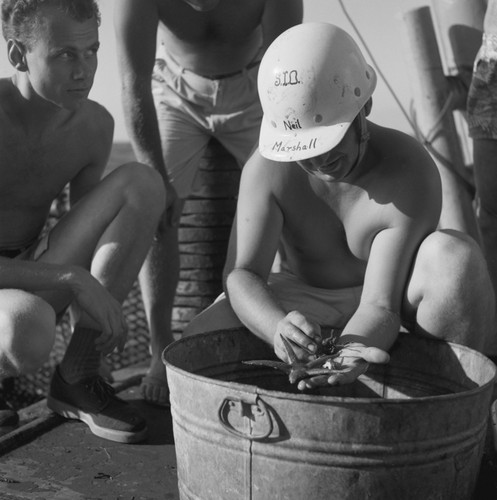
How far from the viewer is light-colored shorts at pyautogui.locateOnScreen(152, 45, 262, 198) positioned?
3727mm

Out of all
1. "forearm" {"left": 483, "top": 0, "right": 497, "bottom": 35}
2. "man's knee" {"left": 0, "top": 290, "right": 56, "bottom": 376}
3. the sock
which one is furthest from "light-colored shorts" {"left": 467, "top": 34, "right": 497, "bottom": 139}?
"man's knee" {"left": 0, "top": 290, "right": 56, "bottom": 376}

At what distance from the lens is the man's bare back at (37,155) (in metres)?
2.88

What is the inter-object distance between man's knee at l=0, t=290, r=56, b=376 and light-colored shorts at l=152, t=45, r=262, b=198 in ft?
4.13

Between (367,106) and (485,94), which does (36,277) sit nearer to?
(367,106)

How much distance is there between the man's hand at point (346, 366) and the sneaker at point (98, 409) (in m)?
0.93

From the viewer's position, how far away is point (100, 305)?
2.67 metres

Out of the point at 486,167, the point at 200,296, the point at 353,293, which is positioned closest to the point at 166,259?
the point at 200,296

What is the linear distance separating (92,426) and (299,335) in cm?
100

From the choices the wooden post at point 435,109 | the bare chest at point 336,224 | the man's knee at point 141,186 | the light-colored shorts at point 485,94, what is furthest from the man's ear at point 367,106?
the wooden post at point 435,109

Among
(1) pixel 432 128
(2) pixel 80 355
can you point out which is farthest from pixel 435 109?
(2) pixel 80 355

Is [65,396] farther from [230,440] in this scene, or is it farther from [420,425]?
[420,425]

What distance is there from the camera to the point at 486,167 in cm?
356

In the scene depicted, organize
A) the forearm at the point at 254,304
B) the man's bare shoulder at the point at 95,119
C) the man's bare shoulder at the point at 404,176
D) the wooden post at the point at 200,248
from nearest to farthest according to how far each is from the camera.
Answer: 1. the forearm at the point at 254,304
2. the man's bare shoulder at the point at 404,176
3. the man's bare shoulder at the point at 95,119
4. the wooden post at the point at 200,248

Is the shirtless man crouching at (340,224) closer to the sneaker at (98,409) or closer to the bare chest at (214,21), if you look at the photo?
the sneaker at (98,409)
